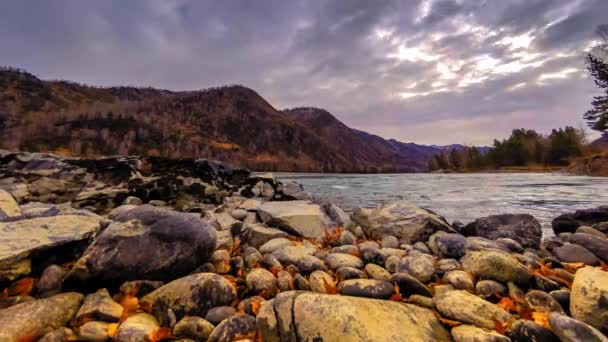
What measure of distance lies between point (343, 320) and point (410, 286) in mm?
1206

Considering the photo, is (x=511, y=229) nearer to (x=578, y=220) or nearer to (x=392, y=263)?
(x=578, y=220)

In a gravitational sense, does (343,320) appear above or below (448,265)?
above

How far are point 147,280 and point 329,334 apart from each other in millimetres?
2311

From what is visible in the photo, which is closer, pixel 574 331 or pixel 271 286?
pixel 574 331

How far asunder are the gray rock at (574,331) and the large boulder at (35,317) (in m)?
4.47

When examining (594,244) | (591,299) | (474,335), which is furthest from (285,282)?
(594,244)

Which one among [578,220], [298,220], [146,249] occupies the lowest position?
[578,220]

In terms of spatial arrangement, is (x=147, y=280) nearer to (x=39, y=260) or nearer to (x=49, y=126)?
(x=39, y=260)

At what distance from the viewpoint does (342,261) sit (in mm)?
3971

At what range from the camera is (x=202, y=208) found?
345 inches

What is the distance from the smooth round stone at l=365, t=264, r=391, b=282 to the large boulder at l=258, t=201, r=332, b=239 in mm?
2100

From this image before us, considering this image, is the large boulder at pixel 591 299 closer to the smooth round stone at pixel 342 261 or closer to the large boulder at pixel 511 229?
the smooth round stone at pixel 342 261

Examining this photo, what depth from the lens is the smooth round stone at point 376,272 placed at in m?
3.58

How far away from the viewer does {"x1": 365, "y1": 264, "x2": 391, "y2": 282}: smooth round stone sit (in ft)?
11.8
